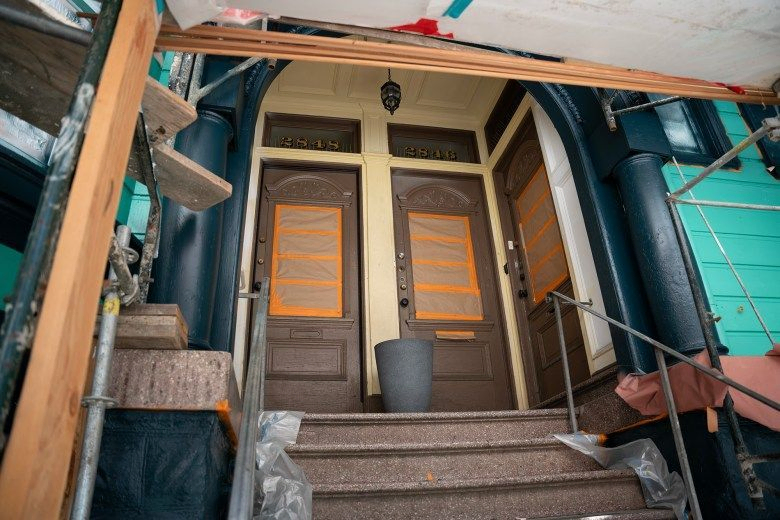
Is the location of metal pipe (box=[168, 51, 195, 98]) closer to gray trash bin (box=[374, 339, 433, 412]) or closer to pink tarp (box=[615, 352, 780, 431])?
gray trash bin (box=[374, 339, 433, 412])

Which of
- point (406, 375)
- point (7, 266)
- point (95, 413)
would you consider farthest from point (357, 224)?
point (95, 413)

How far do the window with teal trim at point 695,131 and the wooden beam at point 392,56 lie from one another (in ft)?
5.78

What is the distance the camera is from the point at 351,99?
500cm

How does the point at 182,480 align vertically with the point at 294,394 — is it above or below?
below

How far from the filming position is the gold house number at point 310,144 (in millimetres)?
4750

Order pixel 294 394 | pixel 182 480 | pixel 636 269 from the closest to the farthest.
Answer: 1. pixel 182 480
2. pixel 636 269
3. pixel 294 394

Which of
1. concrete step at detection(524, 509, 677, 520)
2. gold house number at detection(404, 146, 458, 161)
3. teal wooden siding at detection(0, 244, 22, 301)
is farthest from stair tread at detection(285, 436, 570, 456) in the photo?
gold house number at detection(404, 146, 458, 161)

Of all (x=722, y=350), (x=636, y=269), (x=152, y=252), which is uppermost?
(x=636, y=269)

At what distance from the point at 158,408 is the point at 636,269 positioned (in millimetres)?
2573

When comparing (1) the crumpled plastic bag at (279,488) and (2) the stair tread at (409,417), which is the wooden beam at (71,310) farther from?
(2) the stair tread at (409,417)

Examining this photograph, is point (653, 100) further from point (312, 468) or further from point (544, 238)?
point (312, 468)

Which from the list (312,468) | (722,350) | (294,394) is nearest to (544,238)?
(722,350)

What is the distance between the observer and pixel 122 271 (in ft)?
4.37

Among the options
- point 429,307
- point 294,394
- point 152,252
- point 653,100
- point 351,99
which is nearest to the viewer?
point 152,252
